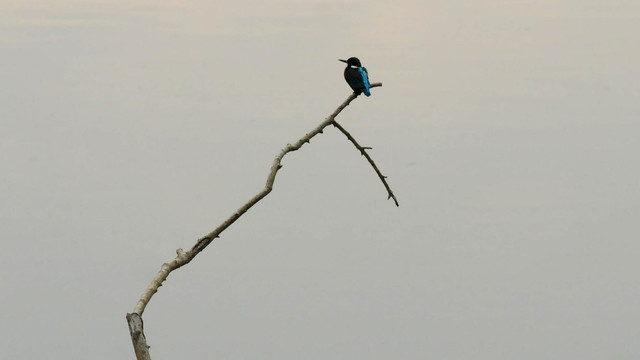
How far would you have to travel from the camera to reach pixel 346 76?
13047 millimetres

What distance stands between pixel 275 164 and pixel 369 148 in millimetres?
1164

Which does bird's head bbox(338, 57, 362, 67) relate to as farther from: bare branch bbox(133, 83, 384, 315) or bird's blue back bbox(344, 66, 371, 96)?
bare branch bbox(133, 83, 384, 315)

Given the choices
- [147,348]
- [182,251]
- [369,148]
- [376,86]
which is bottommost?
[147,348]

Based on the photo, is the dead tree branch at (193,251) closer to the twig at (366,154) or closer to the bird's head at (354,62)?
the twig at (366,154)

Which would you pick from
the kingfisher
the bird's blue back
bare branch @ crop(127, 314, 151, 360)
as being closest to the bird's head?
the kingfisher

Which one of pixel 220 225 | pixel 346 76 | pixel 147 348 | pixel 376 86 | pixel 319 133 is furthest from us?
pixel 346 76

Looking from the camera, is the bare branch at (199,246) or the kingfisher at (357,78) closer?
the bare branch at (199,246)

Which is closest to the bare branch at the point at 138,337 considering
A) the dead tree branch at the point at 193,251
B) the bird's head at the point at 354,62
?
the dead tree branch at the point at 193,251

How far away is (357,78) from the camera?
12781 mm

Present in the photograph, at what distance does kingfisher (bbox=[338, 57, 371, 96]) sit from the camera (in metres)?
12.6

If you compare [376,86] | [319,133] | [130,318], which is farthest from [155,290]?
[376,86]

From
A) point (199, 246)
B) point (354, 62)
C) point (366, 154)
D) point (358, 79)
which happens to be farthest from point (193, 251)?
point (354, 62)

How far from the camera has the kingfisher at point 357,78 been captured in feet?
41.4

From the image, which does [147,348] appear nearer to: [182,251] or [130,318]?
[130,318]
